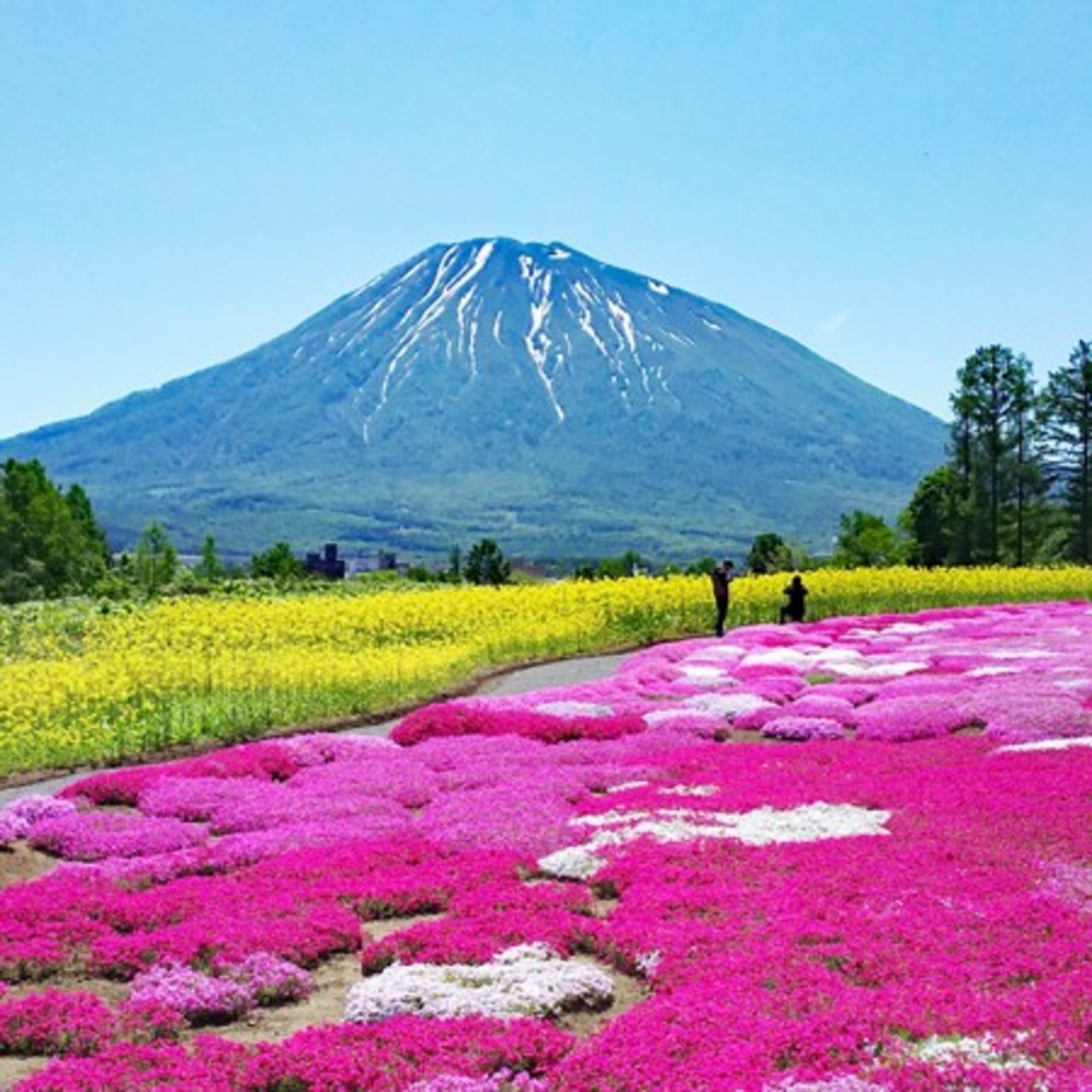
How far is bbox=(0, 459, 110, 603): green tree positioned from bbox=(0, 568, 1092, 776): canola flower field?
102 ft

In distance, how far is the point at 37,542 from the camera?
8131cm

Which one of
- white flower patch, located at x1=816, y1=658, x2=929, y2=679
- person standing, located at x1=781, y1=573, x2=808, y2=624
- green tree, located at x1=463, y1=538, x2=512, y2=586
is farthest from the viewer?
green tree, located at x1=463, y1=538, x2=512, y2=586

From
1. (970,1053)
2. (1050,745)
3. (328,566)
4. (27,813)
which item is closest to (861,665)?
(1050,745)

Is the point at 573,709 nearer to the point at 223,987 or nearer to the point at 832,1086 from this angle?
the point at 223,987

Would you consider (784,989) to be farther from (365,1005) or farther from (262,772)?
(262,772)

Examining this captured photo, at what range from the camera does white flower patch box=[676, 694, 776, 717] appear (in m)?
23.4

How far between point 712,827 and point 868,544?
342 feet

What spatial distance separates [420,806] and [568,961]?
6777 mm

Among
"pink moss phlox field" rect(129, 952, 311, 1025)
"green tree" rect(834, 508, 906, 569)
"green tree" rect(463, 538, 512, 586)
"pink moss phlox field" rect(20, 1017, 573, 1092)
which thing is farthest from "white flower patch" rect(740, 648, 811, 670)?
"green tree" rect(834, 508, 906, 569)

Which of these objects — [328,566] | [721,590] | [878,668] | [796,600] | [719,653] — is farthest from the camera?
[328,566]

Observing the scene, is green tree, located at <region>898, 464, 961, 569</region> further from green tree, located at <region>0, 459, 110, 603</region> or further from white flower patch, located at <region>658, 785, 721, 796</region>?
white flower patch, located at <region>658, 785, 721, 796</region>

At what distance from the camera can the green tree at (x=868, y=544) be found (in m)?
103

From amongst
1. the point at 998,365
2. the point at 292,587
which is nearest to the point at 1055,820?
the point at 292,587

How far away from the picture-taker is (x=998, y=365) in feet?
299
